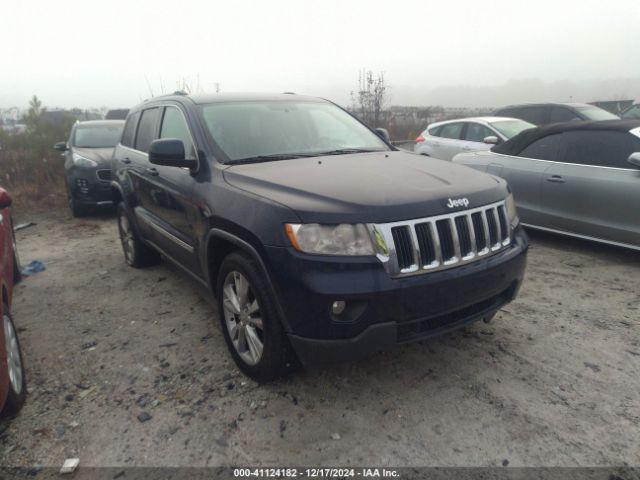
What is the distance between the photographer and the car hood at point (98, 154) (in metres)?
8.02

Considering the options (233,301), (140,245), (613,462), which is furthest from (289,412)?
(140,245)

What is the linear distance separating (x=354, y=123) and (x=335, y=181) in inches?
65.9

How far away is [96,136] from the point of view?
895 cm

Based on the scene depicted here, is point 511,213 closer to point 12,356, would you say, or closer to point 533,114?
point 12,356

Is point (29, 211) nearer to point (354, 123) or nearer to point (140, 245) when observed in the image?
point (140, 245)

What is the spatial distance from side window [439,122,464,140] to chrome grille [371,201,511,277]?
271 inches

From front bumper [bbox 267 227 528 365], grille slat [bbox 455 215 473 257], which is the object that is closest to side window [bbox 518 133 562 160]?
grille slat [bbox 455 215 473 257]

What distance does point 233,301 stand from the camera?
2.89 metres

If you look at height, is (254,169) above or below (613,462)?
above

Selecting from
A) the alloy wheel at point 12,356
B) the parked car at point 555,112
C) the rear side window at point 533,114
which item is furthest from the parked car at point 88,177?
the rear side window at point 533,114

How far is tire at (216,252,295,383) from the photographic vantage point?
8.30ft

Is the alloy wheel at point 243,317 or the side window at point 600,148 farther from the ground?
the side window at point 600,148

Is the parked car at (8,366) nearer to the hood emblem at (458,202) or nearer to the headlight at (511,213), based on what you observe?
the hood emblem at (458,202)

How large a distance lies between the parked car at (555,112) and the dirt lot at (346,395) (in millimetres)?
5977
